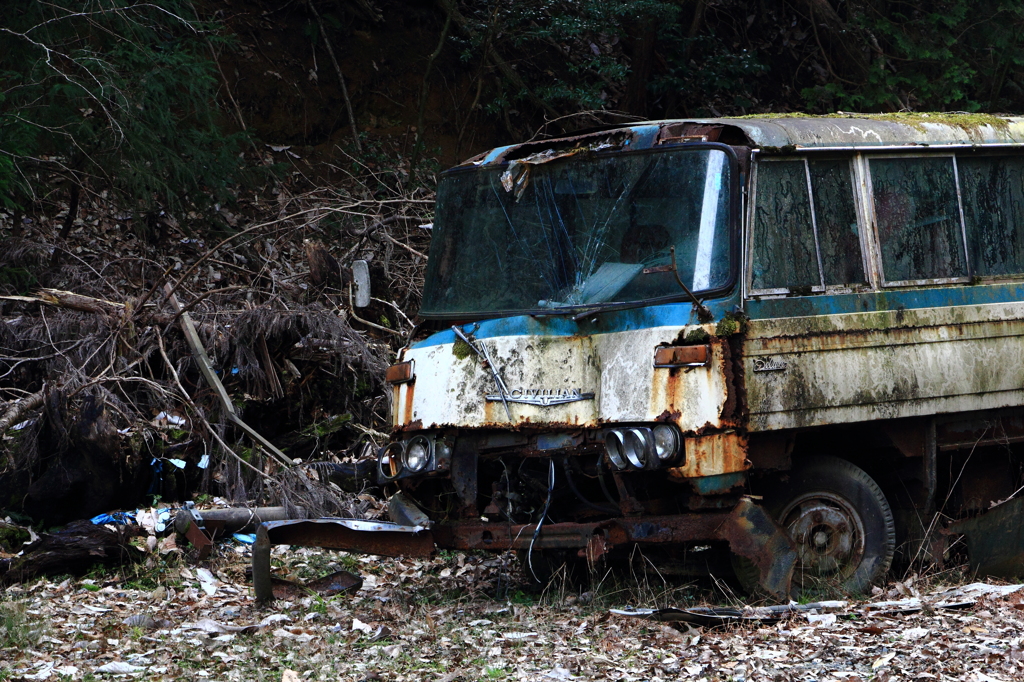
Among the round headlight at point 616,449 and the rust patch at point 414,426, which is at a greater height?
the rust patch at point 414,426

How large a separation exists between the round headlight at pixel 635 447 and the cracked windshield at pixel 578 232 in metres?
0.75

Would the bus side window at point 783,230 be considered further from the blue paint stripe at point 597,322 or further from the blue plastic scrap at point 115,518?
the blue plastic scrap at point 115,518

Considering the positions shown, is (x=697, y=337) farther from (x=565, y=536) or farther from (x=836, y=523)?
(x=836, y=523)

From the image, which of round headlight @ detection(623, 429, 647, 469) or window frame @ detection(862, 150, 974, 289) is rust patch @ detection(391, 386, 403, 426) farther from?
window frame @ detection(862, 150, 974, 289)

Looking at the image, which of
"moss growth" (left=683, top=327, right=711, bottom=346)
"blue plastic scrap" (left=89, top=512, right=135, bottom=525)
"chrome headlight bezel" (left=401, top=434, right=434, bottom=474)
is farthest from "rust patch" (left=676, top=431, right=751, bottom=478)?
"blue plastic scrap" (left=89, top=512, right=135, bottom=525)

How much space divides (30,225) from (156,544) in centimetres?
564

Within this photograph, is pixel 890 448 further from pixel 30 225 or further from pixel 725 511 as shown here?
pixel 30 225

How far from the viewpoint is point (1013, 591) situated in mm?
6066

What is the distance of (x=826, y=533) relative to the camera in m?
6.24

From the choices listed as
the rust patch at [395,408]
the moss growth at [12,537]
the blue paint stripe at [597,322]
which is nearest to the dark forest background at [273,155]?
the moss growth at [12,537]

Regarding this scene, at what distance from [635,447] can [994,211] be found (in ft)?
10.0

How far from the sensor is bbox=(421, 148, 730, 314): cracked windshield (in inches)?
234

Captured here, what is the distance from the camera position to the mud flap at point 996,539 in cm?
661

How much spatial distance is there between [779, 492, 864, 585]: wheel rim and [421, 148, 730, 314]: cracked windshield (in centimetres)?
139
